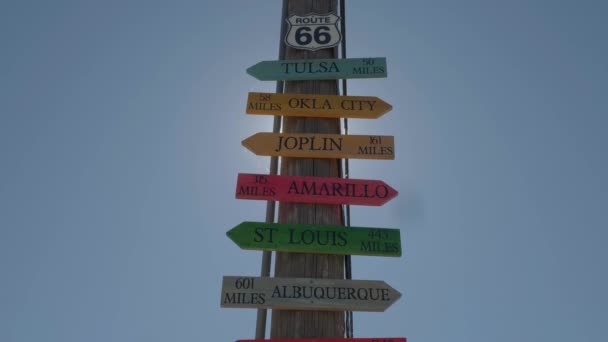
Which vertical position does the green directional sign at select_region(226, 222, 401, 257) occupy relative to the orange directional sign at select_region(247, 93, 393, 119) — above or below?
below

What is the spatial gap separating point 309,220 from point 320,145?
512 mm

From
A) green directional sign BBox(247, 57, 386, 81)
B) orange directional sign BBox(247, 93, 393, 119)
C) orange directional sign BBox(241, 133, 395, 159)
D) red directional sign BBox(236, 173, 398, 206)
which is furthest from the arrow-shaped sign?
green directional sign BBox(247, 57, 386, 81)

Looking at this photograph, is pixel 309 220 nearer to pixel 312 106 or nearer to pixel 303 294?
pixel 303 294

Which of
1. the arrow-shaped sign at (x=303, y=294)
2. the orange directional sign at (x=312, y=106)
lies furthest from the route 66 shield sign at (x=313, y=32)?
the arrow-shaped sign at (x=303, y=294)

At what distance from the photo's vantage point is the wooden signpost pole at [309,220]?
2.87 meters

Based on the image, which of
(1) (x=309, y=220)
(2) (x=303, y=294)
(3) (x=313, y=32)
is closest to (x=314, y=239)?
(1) (x=309, y=220)

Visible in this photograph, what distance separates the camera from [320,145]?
336 cm

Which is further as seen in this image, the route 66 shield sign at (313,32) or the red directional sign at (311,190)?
the route 66 shield sign at (313,32)

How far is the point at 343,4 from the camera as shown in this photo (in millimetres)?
4164

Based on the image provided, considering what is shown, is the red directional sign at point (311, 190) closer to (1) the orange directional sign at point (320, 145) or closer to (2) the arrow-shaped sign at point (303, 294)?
(1) the orange directional sign at point (320, 145)

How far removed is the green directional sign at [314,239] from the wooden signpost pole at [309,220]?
9 centimetres

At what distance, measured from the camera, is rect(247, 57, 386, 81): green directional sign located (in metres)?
3.67

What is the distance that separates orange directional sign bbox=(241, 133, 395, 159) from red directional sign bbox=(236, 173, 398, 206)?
188mm

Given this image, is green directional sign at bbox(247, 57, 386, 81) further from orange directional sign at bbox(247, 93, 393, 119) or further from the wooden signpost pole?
orange directional sign at bbox(247, 93, 393, 119)
